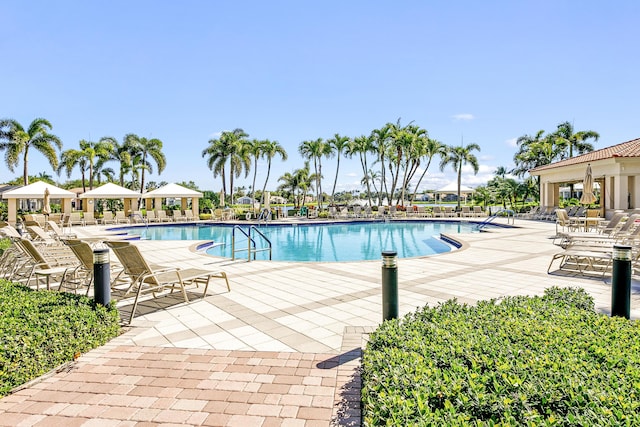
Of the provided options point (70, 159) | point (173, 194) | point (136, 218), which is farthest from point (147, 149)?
point (136, 218)

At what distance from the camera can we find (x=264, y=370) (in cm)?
320

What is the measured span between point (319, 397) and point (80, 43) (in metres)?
14.7

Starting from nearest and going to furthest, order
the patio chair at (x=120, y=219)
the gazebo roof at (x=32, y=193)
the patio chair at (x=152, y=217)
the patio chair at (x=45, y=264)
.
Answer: the patio chair at (x=45, y=264)
the gazebo roof at (x=32, y=193)
the patio chair at (x=120, y=219)
the patio chair at (x=152, y=217)

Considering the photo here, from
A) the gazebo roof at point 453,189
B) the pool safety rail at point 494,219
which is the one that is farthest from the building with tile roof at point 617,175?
the gazebo roof at point 453,189

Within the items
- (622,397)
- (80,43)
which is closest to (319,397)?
(622,397)

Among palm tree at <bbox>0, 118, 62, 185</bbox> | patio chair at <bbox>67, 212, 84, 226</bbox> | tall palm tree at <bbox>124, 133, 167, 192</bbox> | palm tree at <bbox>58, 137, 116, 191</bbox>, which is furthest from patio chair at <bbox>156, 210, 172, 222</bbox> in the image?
tall palm tree at <bbox>124, 133, 167, 192</bbox>

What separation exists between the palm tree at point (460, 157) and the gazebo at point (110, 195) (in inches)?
1013

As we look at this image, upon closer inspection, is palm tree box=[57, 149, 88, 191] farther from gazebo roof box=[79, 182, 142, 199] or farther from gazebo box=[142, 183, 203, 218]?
gazebo box=[142, 183, 203, 218]

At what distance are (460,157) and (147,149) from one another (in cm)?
2895

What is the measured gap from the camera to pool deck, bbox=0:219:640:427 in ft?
8.41

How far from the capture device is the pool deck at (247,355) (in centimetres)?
256

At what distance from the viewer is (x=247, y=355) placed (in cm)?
352

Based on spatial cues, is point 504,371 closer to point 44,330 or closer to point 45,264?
point 44,330

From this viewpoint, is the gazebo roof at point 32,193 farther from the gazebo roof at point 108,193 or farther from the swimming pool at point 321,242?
the swimming pool at point 321,242
